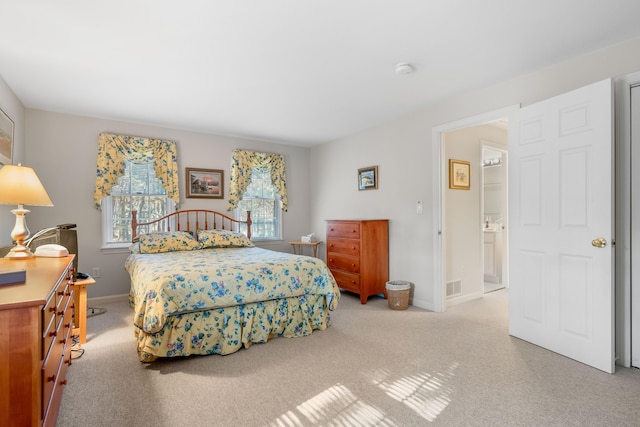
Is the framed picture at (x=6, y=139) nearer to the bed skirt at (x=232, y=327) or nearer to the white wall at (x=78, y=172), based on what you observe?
the white wall at (x=78, y=172)

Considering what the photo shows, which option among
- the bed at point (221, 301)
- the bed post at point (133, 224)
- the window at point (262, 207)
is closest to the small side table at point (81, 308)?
the bed at point (221, 301)

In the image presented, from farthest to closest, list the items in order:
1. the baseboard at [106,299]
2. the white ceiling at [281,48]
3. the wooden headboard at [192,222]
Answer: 1. the wooden headboard at [192,222]
2. the baseboard at [106,299]
3. the white ceiling at [281,48]

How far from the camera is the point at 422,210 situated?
13.1 ft

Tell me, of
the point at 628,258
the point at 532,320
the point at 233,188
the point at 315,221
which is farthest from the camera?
the point at 315,221

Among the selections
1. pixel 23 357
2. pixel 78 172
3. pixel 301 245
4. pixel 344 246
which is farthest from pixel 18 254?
pixel 301 245

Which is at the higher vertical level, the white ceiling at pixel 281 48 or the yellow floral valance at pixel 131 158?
the white ceiling at pixel 281 48

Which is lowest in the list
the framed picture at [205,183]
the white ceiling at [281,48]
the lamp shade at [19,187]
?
the lamp shade at [19,187]

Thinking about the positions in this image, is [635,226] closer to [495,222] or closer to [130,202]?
[495,222]

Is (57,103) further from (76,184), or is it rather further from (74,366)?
(74,366)

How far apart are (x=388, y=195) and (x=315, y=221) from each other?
1850mm

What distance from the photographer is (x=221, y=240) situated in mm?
4387

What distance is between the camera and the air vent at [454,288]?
162 inches

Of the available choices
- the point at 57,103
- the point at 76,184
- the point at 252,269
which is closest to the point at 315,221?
the point at 252,269

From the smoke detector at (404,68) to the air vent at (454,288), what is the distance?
103 inches
